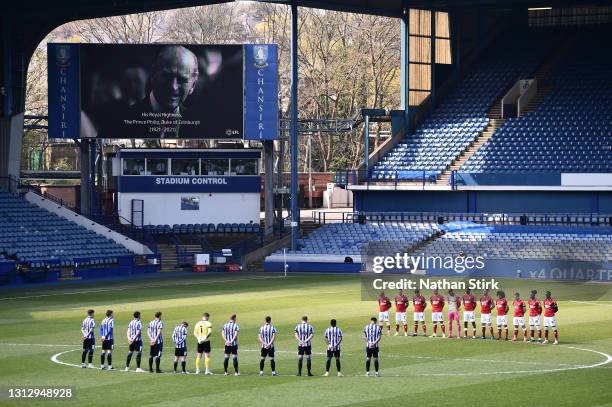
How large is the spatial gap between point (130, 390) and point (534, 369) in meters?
10.3

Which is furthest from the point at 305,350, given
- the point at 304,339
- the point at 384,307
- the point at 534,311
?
the point at 534,311

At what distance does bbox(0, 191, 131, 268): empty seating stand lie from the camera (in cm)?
5831

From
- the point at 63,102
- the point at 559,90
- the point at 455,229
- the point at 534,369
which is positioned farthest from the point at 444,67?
the point at 534,369

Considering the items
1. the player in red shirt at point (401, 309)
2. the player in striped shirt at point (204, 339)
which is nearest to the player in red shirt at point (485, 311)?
the player in red shirt at point (401, 309)

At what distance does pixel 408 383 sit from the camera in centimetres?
2958

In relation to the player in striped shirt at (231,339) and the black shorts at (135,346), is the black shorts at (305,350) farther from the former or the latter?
the black shorts at (135,346)

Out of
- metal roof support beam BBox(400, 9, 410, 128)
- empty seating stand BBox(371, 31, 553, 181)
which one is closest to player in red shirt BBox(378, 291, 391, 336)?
empty seating stand BBox(371, 31, 553, 181)

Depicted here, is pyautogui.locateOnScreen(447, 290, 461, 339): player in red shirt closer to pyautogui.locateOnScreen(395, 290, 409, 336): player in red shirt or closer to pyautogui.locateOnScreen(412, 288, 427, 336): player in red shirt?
pyautogui.locateOnScreen(412, 288, 427, 336): player in red shirt

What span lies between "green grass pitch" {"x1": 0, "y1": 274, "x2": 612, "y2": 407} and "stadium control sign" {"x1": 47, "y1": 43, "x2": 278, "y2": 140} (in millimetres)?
13897

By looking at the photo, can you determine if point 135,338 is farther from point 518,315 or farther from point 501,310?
point 518,315

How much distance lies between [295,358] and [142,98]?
33.4 meters

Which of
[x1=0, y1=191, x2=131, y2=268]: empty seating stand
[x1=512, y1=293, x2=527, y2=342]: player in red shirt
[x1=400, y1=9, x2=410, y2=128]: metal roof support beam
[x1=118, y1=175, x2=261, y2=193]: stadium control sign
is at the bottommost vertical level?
[x1=512, y1=293, x2=527, y2=342]: player in red shirt

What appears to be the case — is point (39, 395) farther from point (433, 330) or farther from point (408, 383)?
point (433, 330)

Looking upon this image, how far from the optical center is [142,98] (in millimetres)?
64625
